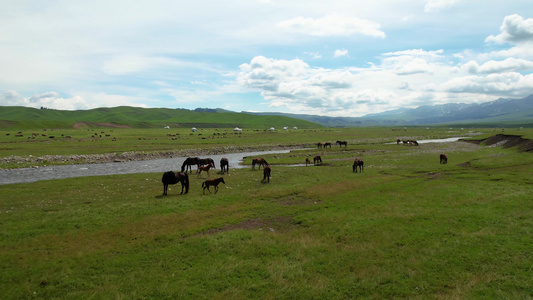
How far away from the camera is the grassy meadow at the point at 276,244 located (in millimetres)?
10320

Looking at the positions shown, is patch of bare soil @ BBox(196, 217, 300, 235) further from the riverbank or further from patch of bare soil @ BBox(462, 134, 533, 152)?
patch of bare soil @ BBox(462, 134, 533, 152)

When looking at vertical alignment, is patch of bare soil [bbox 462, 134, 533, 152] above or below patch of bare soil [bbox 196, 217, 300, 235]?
above

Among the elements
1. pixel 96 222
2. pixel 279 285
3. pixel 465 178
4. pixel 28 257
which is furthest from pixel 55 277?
pixel 465 178

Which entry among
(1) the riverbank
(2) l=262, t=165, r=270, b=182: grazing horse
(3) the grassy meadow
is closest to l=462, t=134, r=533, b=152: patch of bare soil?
(3) the grassy meadow

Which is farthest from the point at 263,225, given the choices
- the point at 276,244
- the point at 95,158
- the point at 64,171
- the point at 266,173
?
the point at 95,158

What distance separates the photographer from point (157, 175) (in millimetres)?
34406

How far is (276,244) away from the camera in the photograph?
14055 millimetres

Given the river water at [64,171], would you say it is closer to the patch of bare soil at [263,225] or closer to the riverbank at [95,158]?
the riverbank at [95,158]

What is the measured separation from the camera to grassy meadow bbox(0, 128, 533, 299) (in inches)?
406

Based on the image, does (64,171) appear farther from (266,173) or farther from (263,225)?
(263,225)

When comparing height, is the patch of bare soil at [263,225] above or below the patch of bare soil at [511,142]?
below

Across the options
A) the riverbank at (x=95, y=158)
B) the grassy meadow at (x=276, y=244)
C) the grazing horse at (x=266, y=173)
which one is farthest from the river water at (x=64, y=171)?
the grazing horse at (x=266, y=173)

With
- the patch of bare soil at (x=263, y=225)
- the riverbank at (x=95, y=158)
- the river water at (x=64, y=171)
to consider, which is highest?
the riverbank at (x=95, y=158)

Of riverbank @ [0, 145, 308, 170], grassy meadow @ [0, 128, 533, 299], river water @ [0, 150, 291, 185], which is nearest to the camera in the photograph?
grassy meadow @ [0, 128, 533, 299]
